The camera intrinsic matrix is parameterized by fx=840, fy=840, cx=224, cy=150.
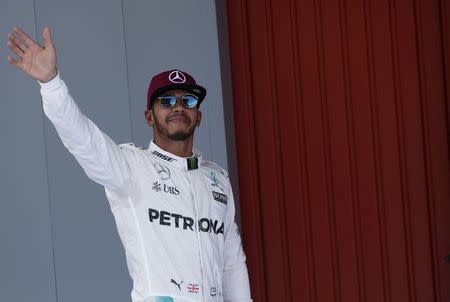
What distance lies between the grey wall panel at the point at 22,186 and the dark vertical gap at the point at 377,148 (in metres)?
1.65

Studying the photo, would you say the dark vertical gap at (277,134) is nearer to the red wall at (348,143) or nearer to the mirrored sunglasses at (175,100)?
the red wall at (348,143)

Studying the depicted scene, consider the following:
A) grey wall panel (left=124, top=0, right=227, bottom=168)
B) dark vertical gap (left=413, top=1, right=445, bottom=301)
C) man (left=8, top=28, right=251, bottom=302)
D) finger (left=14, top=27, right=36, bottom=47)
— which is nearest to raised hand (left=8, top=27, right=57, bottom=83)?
finger (left=14, top=27, right=36, bottom=47)

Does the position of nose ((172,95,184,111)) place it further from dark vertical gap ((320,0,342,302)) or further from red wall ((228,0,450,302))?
dark vertical gap ((320,0,342,302))

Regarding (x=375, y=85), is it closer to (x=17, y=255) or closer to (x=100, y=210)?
(x=100, y=210)

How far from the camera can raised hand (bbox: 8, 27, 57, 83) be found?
2.58 meters

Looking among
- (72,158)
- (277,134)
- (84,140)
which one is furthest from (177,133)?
(277,134)

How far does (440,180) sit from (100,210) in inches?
67.7

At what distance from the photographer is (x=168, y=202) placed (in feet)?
10.2

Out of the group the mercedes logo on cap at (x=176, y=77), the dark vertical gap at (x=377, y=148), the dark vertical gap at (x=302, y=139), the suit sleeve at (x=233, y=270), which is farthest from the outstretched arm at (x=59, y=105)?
the dark vertical gap at (x=377, y=148)

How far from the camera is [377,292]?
4.27 meters

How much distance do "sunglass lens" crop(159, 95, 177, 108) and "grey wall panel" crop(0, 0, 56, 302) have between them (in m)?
0.91

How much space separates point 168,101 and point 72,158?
0.91 metres

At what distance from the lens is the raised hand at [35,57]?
8.45 feet

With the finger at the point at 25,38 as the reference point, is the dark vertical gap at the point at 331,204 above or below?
below
